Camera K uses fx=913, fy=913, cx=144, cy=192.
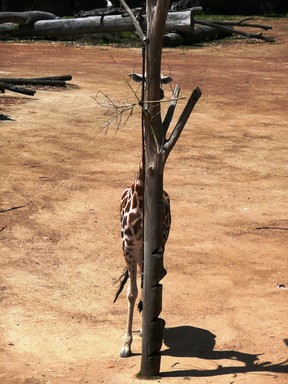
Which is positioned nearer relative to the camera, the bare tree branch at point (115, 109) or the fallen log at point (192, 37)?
the bare tree branch at point (115, 109)

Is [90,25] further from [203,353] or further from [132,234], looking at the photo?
[203,353]

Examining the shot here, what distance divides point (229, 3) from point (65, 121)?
63.9ft

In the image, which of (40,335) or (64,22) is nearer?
(40,335)

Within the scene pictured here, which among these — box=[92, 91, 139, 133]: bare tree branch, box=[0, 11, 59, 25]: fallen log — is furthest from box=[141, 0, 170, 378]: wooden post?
box=[0, 11, 59, 25]: fallen log

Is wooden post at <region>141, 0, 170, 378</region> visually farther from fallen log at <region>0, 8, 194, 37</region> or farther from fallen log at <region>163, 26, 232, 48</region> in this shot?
fallen log at <region>163, 26, 232, 48</region>

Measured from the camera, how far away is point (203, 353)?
7.84 meters

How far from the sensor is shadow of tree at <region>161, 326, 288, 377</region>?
24.3 feet

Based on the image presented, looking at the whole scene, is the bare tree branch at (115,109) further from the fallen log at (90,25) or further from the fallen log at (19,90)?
the fallen log at (19,90)

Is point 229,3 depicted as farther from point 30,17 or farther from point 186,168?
point 186,168

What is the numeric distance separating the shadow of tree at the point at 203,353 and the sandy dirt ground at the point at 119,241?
0.01m

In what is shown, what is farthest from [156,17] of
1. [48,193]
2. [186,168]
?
[186,168]

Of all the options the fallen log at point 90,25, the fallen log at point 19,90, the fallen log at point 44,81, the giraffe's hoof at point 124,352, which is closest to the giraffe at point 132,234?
the giraffe's hoof at point 124,352

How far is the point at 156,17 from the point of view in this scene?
6.72 meters

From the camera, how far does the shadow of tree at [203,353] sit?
741 centimetres
